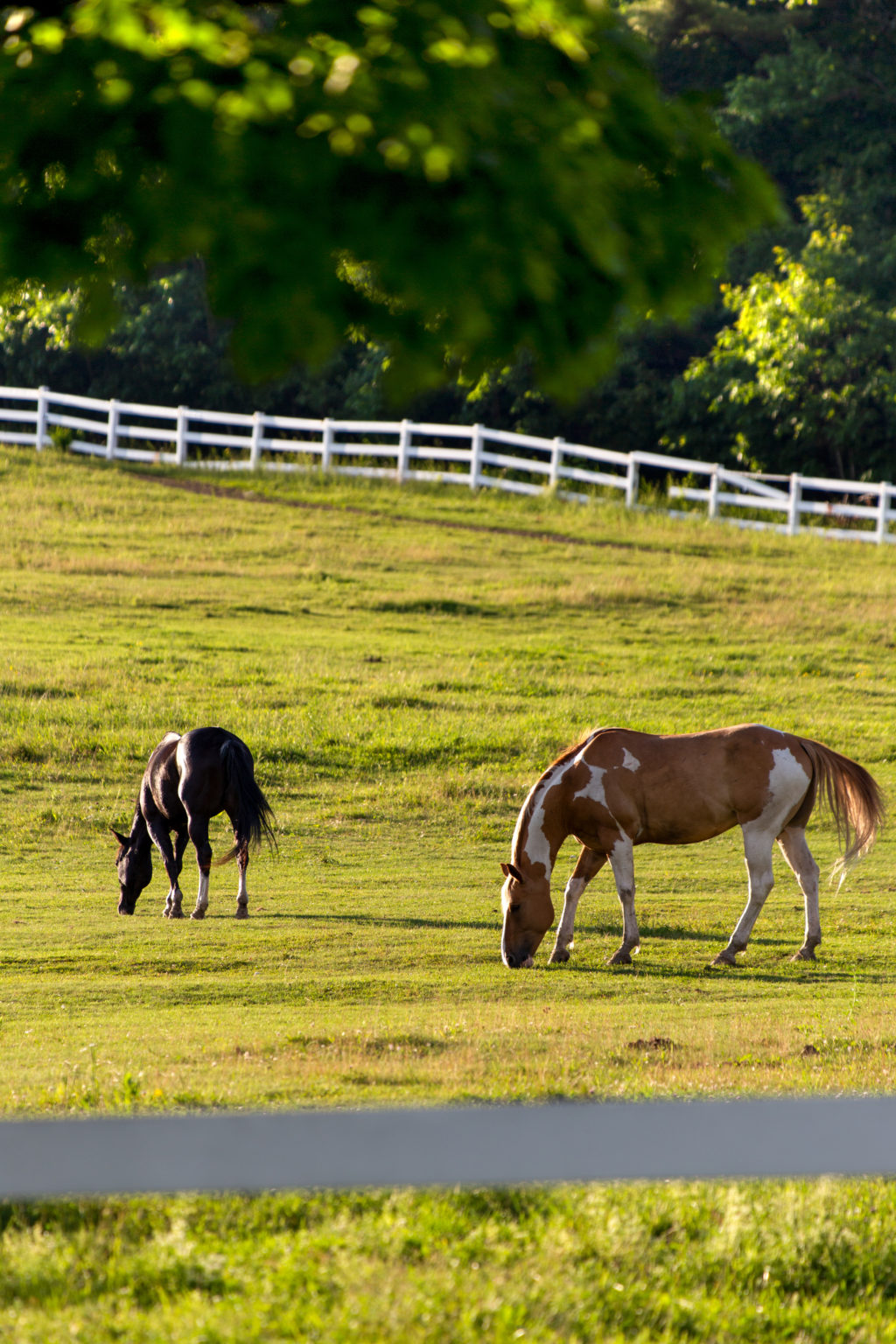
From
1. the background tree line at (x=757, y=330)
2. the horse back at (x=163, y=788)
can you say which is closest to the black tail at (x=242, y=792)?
the horse back at (x=163, y=788)

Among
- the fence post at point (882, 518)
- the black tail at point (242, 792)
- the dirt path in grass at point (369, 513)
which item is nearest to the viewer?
the black tail at point (242, 792)

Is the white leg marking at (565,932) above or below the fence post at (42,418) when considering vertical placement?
below

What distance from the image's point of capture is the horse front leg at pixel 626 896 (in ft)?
36.4

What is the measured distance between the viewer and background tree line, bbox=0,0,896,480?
3938cm

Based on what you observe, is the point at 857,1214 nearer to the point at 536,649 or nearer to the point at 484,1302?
the point at 484,1302

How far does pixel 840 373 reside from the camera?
39250 millimetres

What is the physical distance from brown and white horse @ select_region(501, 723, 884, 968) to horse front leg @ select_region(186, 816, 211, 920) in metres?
2.83

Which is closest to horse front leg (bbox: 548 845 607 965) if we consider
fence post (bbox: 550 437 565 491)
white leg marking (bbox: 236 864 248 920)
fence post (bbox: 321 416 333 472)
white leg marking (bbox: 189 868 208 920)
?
white leg marking (bbox: 236 864 248 920)

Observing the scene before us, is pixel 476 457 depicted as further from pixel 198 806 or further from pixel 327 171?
pixel 327 171

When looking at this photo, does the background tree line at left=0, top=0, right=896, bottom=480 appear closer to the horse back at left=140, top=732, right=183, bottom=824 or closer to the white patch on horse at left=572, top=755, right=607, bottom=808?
the horse back at left=140, top=732, right=183, bottom=824

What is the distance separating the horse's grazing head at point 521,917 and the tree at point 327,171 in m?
7.26

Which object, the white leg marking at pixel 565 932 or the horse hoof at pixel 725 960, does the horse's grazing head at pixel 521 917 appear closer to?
the white leg marking at pixel 565 932

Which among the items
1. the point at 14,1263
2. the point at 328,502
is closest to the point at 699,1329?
the point at 14,1263

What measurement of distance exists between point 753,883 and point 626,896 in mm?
987
